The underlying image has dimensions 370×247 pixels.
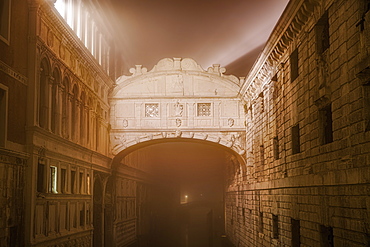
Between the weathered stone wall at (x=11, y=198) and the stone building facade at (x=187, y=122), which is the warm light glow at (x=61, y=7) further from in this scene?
the weathered stone wall at (x=11, y=198)

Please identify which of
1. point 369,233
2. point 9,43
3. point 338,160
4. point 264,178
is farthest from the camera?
point 264,178

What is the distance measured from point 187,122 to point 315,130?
11940 mm

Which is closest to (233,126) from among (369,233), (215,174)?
(369,233)

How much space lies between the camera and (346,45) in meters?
9.34

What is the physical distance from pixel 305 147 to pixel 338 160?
2714 millimetres

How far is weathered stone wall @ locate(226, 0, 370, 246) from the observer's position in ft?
28.8

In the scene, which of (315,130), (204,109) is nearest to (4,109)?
(315,130)

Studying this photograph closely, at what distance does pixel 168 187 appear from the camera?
4484 centimetres

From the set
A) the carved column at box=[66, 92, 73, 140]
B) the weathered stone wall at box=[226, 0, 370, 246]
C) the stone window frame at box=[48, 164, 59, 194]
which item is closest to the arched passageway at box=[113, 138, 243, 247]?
the carved column at box=[66, 92, 73, 140]

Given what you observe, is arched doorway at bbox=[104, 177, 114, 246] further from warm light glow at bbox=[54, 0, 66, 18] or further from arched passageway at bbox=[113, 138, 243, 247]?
warm light glow at bbox=[54, 0, 66, 18]

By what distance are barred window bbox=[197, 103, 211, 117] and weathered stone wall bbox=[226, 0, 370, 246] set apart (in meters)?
3.90

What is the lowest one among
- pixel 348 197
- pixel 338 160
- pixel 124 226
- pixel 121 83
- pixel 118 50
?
pixel 124 226

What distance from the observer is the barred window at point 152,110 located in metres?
23.3

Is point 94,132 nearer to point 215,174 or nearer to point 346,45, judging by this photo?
point 346,45
